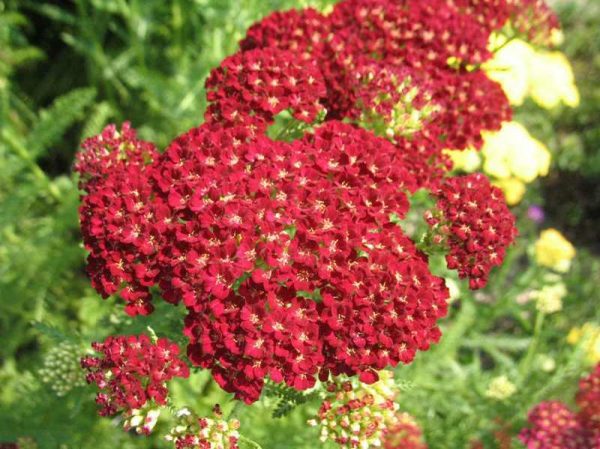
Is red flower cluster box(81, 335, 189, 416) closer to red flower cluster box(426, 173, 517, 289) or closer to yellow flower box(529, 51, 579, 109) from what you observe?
red flower cluster box(426, 173, 517, 289)

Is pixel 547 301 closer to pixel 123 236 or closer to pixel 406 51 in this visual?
pixel 406 51

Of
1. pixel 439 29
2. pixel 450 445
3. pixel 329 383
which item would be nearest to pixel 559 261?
pixel 450 445

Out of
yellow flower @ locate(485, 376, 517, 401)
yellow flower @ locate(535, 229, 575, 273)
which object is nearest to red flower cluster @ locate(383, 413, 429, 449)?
yellow flower @ locate(485, 376, 517, 401)

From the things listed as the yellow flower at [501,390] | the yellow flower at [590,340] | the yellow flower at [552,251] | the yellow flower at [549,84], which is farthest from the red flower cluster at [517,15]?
the yellow flower at [501,390]

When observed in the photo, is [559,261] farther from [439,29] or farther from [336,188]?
[336,188]

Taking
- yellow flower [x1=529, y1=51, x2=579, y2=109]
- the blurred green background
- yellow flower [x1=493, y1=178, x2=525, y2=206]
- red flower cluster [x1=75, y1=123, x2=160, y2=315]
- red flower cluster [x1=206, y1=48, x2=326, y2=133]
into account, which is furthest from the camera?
yellow flower [x1=529, y1=51, x2=579, y2=109]

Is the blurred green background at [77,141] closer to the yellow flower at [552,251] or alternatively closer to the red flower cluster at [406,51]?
the red flower cluster at [406,51]
